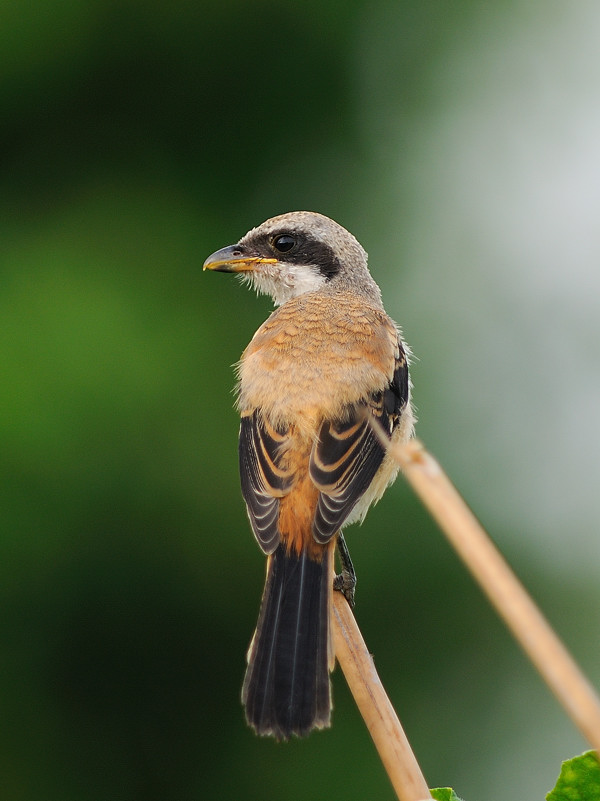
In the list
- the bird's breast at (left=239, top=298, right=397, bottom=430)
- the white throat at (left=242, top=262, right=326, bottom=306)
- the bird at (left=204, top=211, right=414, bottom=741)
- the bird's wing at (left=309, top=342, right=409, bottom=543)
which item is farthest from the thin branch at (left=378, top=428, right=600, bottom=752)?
the white throat at (left=242, top=262, right=326, bottom=306)

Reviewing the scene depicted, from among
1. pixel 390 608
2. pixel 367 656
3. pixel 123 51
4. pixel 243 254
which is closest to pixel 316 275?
pixel 243 254

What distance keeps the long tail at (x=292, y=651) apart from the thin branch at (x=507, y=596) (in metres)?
1.21

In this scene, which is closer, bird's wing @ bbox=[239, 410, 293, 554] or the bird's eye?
bird's wing @ bbox=[239, 410, 293, 554]

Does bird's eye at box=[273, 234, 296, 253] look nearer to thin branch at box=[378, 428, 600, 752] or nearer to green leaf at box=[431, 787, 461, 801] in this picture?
thin branch at box=[378, 428, 600, 752]

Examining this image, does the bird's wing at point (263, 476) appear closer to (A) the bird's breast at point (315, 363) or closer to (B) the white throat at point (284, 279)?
(A) the bird's breast at point (315, 363)

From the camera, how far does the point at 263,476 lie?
130 inches

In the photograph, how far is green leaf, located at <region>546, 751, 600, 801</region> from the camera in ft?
3.85

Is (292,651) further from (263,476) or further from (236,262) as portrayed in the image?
(236,262)

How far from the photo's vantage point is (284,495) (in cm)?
321

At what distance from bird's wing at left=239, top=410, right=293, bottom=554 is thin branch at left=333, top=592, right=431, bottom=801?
56 centimetres

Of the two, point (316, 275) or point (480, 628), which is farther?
A: point (480, 628)

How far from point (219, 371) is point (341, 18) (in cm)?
399

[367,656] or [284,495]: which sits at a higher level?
[284,495]

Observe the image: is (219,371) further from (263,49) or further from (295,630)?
(295,630)
